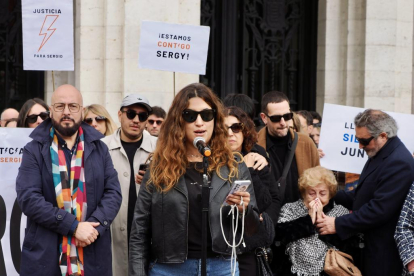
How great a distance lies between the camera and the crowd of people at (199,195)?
4883 millimetres

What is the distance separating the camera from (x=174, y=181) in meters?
4.86

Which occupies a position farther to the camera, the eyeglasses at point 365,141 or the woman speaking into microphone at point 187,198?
the eyeglasses at point 365,141

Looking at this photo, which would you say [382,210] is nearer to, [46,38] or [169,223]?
[169,223]

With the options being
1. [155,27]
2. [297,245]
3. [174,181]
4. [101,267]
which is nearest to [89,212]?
[101,267]

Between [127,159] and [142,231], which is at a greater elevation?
[127,159]

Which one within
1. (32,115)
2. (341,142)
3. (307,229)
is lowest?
(307,229)

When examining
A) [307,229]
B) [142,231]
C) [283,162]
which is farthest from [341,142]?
[142,231]

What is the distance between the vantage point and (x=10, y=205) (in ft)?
22.2

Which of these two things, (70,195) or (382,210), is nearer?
(70,195)

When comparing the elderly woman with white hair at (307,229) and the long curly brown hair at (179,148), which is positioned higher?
the long curly brown hair at (179,148)

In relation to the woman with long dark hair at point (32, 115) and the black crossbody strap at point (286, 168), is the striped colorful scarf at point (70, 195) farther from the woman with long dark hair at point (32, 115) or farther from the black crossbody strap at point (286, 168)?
the woman with long dark hair at point (32, 115)

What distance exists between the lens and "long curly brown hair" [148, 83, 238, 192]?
16.1ft

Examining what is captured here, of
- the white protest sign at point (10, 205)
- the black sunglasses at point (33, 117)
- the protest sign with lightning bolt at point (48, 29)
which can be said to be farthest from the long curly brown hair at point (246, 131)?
the protest sign with lightning bolt at point (48, 29)

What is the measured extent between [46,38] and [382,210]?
14.0ft
